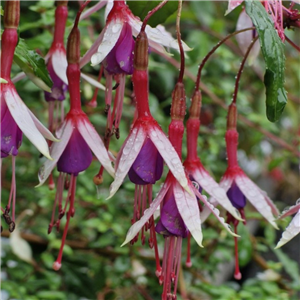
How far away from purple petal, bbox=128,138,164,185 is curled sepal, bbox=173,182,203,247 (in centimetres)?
3

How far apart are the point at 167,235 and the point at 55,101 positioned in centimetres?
31

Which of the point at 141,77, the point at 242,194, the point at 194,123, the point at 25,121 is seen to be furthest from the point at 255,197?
the point at 25,121

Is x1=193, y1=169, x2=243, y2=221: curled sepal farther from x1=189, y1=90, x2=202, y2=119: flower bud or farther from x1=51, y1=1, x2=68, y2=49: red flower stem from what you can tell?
x1=51, y1=1, x2=68, y2=49: red flower stem

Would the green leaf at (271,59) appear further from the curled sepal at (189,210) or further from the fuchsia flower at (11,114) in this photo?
the fuchsia flower at (11,114)

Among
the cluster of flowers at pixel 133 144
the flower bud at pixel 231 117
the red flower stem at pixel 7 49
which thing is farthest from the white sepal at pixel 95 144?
the flower bud at pixel 231 117

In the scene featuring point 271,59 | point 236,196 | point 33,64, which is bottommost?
point 236,196

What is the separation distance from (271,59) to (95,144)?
0.76 feet

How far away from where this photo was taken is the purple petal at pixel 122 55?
27.4 inches

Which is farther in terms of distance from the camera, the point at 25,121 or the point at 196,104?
the point at 196,104

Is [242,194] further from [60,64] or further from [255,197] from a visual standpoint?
[60,64]

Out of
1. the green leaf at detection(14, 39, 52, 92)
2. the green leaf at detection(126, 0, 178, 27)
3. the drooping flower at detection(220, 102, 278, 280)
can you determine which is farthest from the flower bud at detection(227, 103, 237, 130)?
the green leaf at detection(14, 39, 52, 92)

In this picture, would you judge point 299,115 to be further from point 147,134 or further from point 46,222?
point 147,134

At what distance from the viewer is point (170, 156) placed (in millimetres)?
661

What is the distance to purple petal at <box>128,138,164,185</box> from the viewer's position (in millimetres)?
662
